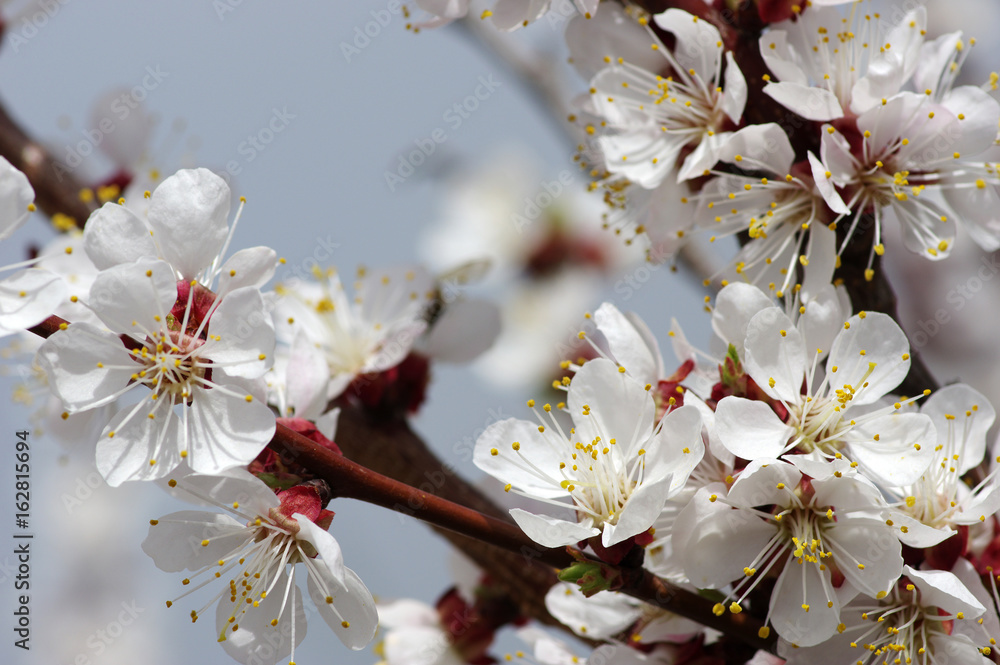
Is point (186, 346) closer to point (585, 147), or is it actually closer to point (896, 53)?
point (585, 147)

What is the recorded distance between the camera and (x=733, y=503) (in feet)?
3.84

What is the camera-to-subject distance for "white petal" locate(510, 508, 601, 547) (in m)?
1.11

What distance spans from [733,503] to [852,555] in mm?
189

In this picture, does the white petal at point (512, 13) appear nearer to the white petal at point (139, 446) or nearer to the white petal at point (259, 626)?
the white petal at point (139, 446)

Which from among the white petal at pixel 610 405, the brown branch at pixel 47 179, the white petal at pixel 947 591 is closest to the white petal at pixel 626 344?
the white petal at pixel 610 405

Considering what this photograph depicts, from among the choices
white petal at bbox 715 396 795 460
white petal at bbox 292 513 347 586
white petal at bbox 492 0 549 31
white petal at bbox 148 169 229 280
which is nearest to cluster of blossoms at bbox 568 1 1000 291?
white petal at bbox 492 0 549 31

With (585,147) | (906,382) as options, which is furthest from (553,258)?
(906,382)

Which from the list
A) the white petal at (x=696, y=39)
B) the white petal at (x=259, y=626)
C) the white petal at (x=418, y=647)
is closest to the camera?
the white petal at (x=259, y=626)

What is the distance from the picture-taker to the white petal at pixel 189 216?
1189 mm

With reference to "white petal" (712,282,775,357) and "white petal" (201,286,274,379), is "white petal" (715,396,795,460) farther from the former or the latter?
"white petal" (201,286,274,379)
